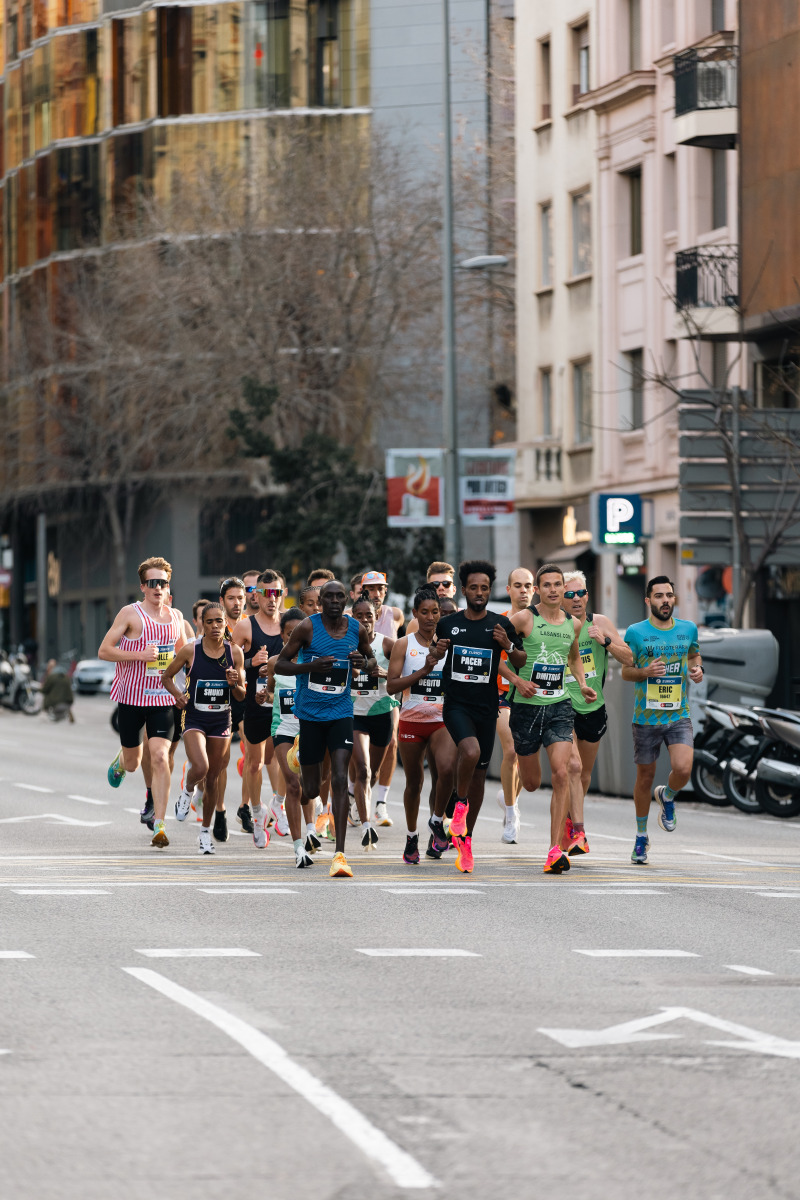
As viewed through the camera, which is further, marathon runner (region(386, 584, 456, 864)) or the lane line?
marathon runner (region(386, 584, 456, 864))

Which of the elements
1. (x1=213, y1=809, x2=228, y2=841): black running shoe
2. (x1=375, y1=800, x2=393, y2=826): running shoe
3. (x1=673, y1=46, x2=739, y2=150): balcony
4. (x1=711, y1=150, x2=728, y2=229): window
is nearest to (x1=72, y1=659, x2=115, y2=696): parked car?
(x1=711, y1=150, x2=728, y2=229): window

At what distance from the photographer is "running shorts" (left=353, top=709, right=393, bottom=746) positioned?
17.1 meters

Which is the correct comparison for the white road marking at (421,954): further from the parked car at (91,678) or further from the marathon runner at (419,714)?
the parked car at (91,678)

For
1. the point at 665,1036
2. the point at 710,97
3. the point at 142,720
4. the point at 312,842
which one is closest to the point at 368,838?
the point at 312,842

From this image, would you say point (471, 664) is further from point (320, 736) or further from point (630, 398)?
point (630, 398)

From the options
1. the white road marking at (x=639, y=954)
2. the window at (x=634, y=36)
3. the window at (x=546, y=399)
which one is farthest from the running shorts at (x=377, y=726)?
the window at (x=546, y=399)

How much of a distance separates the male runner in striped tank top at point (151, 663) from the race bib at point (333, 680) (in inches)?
84.3

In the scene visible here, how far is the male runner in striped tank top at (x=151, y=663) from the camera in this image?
1619 centimetres

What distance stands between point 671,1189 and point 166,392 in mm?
41355

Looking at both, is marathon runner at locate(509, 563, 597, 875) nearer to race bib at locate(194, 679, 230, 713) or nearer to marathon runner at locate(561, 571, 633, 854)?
marathon runner at locate(561, 571, 633, 854)

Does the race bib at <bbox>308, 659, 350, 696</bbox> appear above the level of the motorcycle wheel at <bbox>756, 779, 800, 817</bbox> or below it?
above

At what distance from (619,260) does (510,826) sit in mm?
24835

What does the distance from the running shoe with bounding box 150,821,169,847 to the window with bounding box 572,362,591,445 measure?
26.4 metres

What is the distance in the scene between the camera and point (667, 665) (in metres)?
15.0
